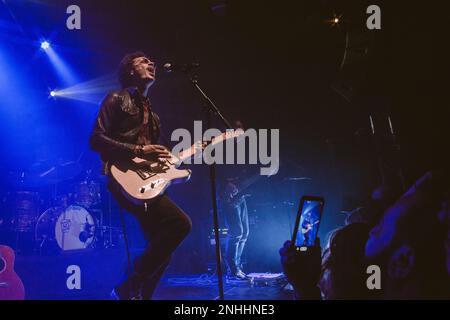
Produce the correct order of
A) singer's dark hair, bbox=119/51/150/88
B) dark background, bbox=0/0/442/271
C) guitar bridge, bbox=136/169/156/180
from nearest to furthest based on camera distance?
1. guitar bridge, bbox=136/169/156/180
2. singer's dark hair, bbox=119/51/150/88
3. dark background, bbox=0/0/442/271

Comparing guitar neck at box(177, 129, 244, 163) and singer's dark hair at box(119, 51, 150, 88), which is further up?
singer's dark hair at box(119, 51, 150, 88)

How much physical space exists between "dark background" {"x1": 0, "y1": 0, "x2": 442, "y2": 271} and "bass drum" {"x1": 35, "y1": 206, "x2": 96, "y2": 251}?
107cm

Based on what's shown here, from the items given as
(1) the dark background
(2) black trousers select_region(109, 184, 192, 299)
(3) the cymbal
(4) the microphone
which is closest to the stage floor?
(2) black trousers select_region(109, 184, 192, 299)

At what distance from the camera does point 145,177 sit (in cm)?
300

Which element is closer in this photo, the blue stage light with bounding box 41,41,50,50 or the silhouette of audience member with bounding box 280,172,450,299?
the silhouette of audience member with bounding box 280,172,450,299

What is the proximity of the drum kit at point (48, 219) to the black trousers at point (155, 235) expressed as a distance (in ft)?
14.5

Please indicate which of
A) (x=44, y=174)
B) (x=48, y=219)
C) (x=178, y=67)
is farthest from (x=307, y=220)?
(x=48, y=219)

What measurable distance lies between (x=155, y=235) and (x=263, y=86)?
4.91 metres

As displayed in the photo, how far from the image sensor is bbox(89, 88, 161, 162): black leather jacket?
3.08 meters

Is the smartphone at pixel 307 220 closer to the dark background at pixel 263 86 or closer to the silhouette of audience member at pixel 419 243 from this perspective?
the silhouette of audience member at pixel 419 243

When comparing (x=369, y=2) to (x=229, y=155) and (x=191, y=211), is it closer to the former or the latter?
(x=229, y=155)

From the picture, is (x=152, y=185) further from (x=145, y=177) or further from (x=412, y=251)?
(x=412, y=251)

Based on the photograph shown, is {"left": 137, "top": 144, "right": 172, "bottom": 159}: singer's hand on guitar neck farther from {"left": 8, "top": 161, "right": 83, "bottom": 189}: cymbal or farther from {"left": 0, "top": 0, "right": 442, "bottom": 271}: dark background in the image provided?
{"left": 8, "top": 161, "right": 83, "bottom": 189}: cymbal
